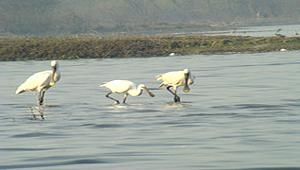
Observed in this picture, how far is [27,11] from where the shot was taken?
165875mm

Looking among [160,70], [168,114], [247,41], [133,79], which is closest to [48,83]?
[168,114]

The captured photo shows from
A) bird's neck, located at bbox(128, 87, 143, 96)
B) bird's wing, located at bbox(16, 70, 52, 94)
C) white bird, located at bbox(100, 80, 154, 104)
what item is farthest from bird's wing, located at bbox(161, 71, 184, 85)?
bird's wing, located at bbox(16, 70, 52, 94)

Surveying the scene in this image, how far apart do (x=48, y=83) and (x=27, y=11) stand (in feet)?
455

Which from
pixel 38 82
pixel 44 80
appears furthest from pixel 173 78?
pixel 38 82

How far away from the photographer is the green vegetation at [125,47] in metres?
60.6

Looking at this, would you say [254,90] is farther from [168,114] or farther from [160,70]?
[160,70]

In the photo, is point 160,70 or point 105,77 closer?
point 105,77

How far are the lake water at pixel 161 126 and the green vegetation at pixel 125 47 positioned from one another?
19721 mm

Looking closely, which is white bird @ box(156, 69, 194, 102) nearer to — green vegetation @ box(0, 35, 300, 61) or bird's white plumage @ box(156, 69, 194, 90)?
bird's white plumage @ box(156, 69, 194, 90)

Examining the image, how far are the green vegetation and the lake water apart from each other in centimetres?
1972

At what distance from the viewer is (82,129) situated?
2220cm

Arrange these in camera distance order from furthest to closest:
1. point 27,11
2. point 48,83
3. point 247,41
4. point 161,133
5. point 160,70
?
point 27,11, point 247,41, point 160,70, point 48,83, point 161,133

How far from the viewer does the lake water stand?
1703cm

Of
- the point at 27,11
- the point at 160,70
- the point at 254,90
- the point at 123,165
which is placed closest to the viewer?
the point at 123,165
